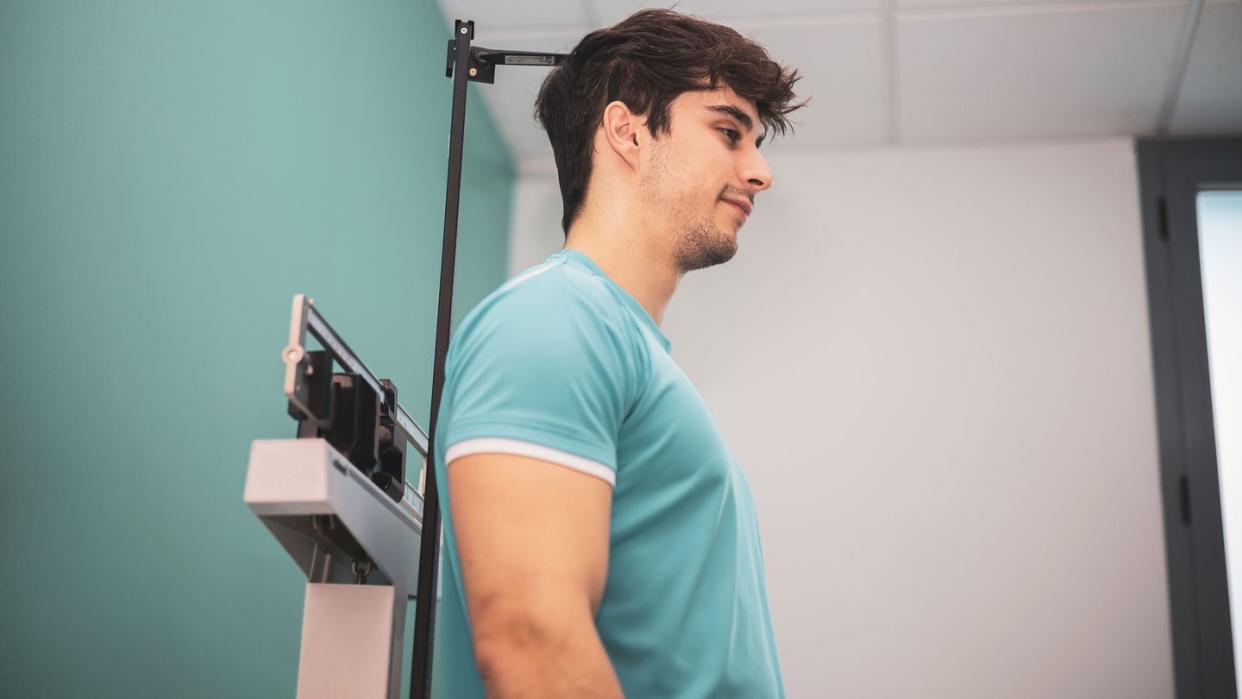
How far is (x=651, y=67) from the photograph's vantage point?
1.25 metres

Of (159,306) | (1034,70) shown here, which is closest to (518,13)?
(1034,70)

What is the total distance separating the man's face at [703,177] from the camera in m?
1.18

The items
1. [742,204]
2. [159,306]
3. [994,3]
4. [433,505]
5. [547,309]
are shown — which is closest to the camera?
[547,309]

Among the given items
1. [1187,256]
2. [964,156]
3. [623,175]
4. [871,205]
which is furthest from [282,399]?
[1187,256]

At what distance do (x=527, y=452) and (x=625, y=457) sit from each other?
0.44 ft

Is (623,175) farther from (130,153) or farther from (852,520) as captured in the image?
(852,520)

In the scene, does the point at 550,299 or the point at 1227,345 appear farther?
the point at 1227,345

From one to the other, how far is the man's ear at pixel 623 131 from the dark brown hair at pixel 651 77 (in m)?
0.01

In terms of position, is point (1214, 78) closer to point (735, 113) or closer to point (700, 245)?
point (735, 113)

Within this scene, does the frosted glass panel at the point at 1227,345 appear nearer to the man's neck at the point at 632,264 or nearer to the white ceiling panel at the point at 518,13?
the white ceiling panel at the point at 518,13

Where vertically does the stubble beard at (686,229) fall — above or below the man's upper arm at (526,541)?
above

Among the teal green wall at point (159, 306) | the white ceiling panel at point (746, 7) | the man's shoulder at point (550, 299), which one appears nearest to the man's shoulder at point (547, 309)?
the man's shoulder at point (550, 299)

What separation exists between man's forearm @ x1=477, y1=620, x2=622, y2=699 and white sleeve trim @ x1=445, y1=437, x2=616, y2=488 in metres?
0.12

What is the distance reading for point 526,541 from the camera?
77cm
